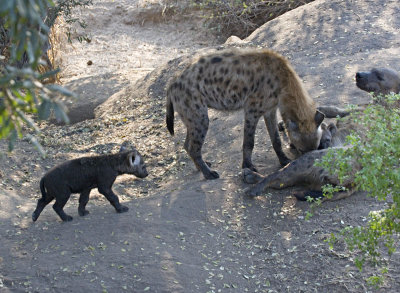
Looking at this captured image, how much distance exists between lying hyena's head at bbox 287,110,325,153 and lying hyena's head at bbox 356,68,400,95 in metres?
1.17

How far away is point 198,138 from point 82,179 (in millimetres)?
1425

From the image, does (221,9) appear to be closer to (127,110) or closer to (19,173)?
(127,110)

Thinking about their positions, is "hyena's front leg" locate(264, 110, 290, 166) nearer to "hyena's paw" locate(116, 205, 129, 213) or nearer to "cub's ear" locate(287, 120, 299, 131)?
"cub's ear" locate(287, 120, 299, 131)

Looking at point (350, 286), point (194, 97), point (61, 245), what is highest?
point (194, 97)

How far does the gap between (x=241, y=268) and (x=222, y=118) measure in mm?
3172

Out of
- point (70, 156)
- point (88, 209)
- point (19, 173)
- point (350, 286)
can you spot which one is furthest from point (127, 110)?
point (350, 286)

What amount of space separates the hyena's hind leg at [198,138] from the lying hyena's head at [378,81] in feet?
6.51

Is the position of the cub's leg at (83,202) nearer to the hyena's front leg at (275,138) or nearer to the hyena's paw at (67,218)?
the hyena's paw at (67,218)

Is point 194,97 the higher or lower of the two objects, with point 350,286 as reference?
higher

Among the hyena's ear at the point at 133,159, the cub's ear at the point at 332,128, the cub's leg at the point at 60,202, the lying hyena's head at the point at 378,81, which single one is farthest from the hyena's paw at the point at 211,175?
the lying hyena's head at the point at 378,81

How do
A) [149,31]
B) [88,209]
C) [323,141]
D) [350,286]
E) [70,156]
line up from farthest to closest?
[149,31]
[70,156]
[323,141]
[88,209]
[350,286]

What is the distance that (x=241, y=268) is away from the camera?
4348mm

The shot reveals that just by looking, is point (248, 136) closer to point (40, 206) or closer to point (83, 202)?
point (83, 202)

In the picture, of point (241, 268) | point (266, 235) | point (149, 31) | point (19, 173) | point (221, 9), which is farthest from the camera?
point (149, 31)
